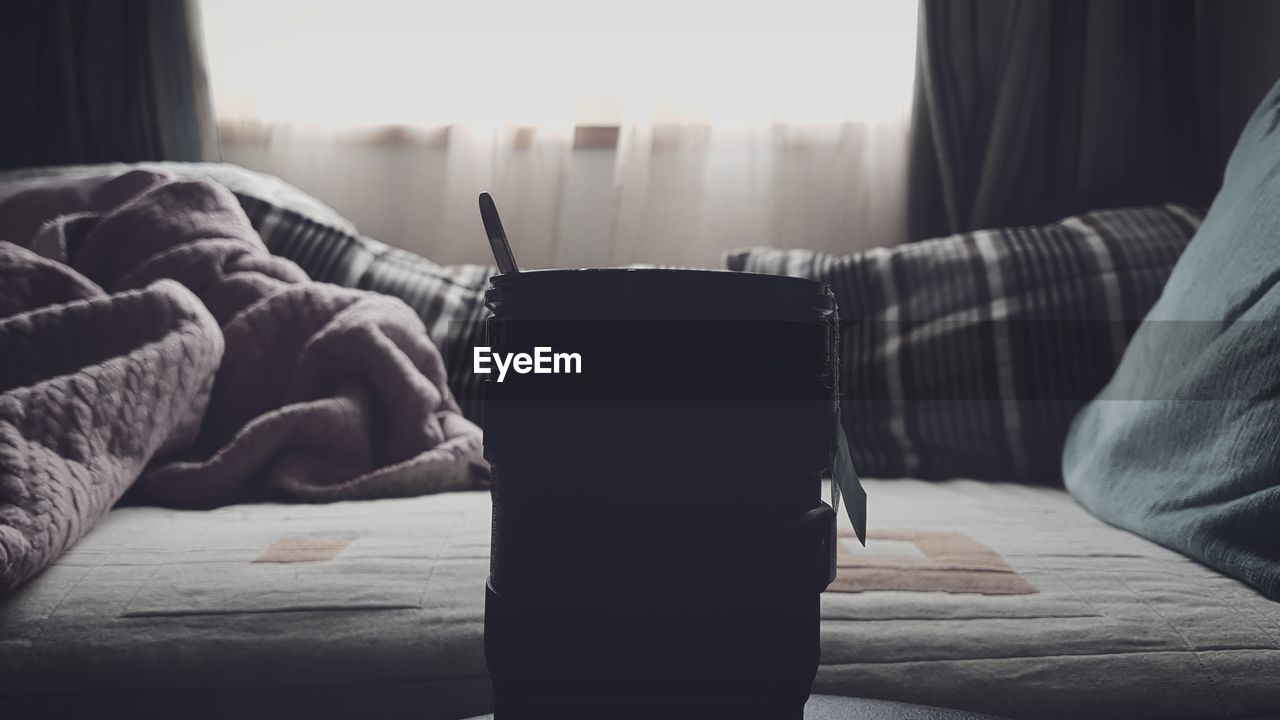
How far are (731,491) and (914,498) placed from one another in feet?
2.33

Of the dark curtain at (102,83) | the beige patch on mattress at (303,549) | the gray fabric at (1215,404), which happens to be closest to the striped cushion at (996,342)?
the gray fabric at (1215,404)

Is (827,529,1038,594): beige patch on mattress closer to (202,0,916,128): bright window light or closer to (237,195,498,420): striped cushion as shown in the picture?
(237,195,498,420): striped cushion

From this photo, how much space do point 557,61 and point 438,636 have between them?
139 cm

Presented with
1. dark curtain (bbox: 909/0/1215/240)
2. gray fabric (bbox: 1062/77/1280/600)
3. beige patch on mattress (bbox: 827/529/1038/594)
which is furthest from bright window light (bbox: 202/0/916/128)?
beige patch on mattress (bbox: 827/529/1038/594)

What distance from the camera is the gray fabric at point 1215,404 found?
0.59 m

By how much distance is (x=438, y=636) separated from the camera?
0.53 m

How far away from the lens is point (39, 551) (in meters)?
0.57

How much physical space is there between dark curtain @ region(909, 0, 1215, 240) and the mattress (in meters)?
1.06

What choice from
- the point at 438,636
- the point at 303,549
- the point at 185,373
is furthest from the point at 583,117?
the point at 438,636

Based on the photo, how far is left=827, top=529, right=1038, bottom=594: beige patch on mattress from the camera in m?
0.60

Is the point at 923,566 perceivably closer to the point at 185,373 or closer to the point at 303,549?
the point at 303,549

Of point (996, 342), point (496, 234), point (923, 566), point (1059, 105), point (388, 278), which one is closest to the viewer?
point (496, 234)

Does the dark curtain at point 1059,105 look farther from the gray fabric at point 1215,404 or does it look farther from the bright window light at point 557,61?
the gray fabric at point 1215,404

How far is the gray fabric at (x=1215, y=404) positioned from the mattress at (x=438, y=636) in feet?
0.13
